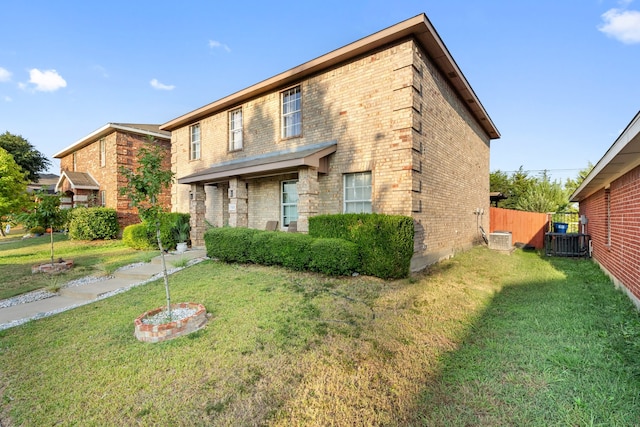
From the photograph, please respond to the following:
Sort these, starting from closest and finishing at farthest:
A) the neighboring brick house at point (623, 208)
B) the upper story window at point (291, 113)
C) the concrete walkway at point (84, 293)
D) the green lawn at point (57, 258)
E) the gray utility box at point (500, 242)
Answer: the neighboring brick house at point (623, 208) < the concrete walkway at point (84, 293) < the green lawn at point (57, 258) < the upper story window at point (291, 113) < the gray utility box at point (500, 242)

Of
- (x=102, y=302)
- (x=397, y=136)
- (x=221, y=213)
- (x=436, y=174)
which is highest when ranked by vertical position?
(x=397, y=136)

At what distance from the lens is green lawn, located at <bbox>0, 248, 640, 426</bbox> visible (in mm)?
2504

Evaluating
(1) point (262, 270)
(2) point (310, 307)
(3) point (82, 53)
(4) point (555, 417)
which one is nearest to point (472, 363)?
(4) point (555, 417)

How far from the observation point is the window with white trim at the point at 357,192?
814 cm

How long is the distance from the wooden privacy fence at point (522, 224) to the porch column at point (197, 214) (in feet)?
50.9

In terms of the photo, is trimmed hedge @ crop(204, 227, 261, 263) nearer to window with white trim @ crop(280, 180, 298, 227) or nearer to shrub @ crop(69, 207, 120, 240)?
window with white trim @ crop(280, 180, 298, 227)

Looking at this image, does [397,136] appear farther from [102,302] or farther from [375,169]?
[102,302]

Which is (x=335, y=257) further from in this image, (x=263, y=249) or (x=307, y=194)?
(x=307, y=194)

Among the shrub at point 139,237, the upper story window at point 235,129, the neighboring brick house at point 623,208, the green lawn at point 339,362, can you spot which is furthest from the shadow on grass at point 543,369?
the shrub at point 139,237

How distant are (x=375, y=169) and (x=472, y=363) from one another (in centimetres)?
545

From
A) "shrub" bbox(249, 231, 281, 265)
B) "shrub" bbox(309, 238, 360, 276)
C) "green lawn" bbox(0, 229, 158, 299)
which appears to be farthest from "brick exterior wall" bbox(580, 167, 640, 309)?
"green lawn" bbox(0, 229, 158, 299)

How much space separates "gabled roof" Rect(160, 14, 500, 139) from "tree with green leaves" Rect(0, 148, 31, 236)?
48.1 ft

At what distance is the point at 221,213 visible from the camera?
12.6 m

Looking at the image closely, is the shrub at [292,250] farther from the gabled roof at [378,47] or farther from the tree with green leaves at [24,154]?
the tree with green leaves at [24,154]
